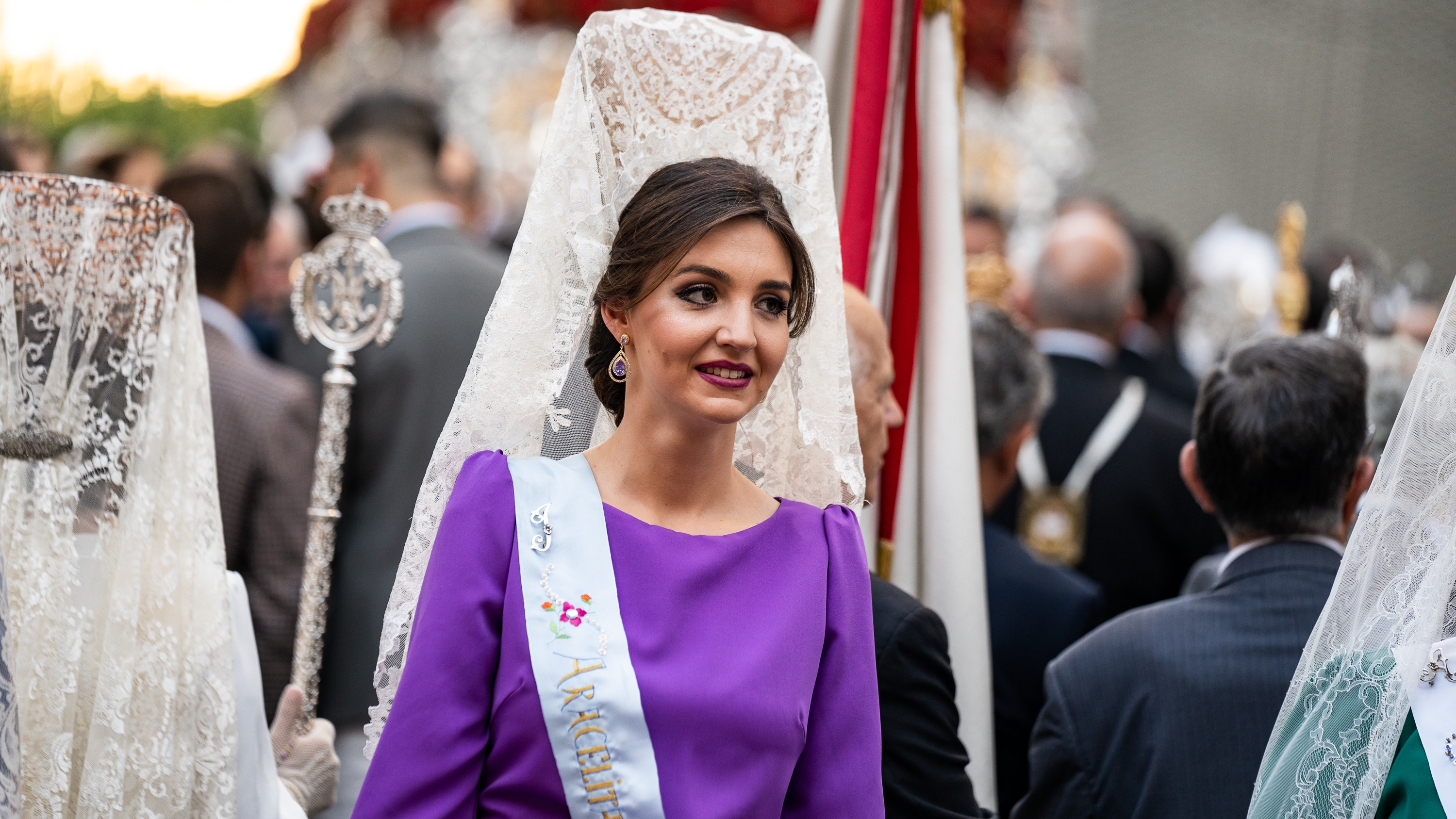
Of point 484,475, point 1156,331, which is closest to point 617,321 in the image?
point 484,475

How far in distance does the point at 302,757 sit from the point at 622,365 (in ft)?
3.29

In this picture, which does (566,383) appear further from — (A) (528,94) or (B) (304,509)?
(A) (528,94)

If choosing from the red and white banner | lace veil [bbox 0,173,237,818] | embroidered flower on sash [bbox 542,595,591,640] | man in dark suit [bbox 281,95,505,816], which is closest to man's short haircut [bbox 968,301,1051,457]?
the red and white banner

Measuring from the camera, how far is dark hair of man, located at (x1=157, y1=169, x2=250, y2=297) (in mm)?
4121

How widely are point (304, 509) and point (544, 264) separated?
5.82 feet

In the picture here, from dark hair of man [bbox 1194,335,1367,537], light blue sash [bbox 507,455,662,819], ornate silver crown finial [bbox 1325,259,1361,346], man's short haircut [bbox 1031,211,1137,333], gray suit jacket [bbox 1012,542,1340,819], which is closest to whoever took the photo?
light blue sash [bbox 507,455,662,819]

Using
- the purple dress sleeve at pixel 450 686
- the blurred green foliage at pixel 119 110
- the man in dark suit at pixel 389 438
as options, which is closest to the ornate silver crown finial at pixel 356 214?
the man in dark suit at pixel 389 438

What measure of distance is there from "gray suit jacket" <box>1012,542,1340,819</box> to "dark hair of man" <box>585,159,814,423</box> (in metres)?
0.94

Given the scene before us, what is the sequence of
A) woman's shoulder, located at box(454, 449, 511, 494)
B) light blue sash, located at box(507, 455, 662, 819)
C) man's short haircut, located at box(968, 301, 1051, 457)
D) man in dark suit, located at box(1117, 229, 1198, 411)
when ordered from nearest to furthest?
light blue sash, located at box(507, 455, 662, 819) < woman's shoulder, located at box(454, 449, 511, 494) < man's short haircut, located at box(968, 301, 1051, 457) < man in dark suit, located at box(1117, 229, 1198, 411)

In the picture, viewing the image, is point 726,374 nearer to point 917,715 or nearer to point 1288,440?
point 917,715

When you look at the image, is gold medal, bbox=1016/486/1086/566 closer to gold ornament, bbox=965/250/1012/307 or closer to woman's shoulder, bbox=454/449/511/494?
gold ornament, bbox=965/250/1012/307

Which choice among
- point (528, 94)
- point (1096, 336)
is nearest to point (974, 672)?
point (1096, 336)

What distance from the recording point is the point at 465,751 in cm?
192

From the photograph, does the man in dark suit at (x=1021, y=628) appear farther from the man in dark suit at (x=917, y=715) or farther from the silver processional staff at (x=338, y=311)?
the silver processional staff at (x=338, y=311)
